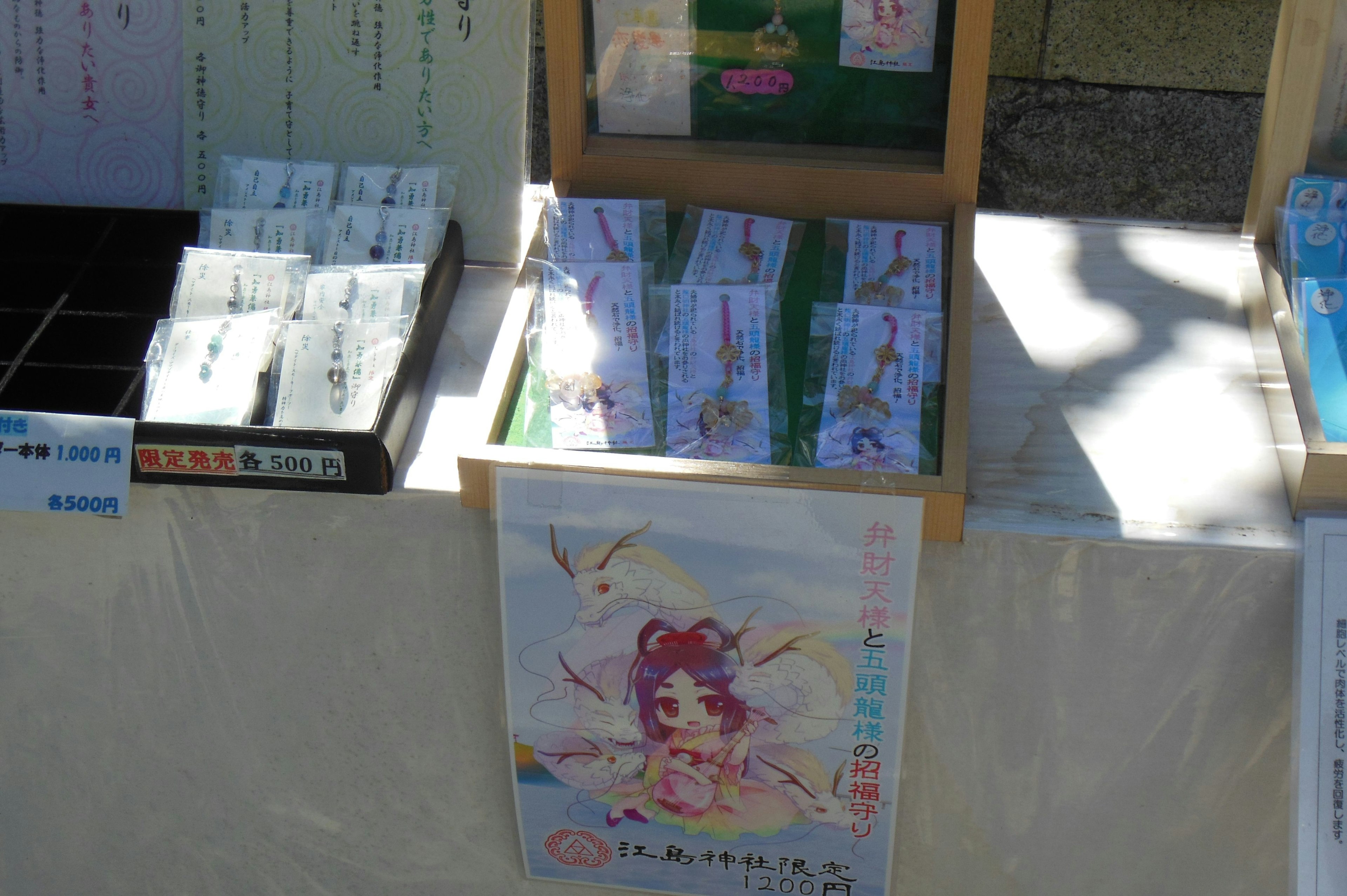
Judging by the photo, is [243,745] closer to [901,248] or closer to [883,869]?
[883,869]

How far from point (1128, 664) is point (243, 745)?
3.19ft

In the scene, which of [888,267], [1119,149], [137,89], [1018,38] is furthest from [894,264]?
[1119,149]

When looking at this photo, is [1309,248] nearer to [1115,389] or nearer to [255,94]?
[1115,389]

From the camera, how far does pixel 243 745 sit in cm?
125

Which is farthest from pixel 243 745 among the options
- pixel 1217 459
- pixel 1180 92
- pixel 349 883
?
pixel 1180 92

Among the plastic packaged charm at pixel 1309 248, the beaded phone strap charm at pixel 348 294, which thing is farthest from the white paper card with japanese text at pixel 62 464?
the plastic packaged charm at pixel 1309 248

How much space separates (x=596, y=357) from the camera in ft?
3.80

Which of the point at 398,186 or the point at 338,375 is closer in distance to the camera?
the point at 338,375

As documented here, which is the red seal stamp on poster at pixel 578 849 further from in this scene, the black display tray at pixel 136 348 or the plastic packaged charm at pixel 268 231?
the plastic packaged charm at pixel 268 231

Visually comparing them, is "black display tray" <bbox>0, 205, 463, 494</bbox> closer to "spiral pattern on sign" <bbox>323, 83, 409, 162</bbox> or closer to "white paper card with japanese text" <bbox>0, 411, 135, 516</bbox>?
"white paper card with japanese text" <bbox>0, 411, 135, 516</bbox>

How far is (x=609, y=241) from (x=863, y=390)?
1.19 feet

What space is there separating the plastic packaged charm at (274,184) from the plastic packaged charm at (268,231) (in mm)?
26

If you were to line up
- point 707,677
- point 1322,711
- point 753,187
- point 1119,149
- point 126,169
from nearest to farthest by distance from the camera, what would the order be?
point 1322,711 < point 707,677 < point 753,187 < point 126,169 < point 1119,149

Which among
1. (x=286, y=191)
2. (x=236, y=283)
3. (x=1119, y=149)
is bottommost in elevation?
(x=236, y=283)
